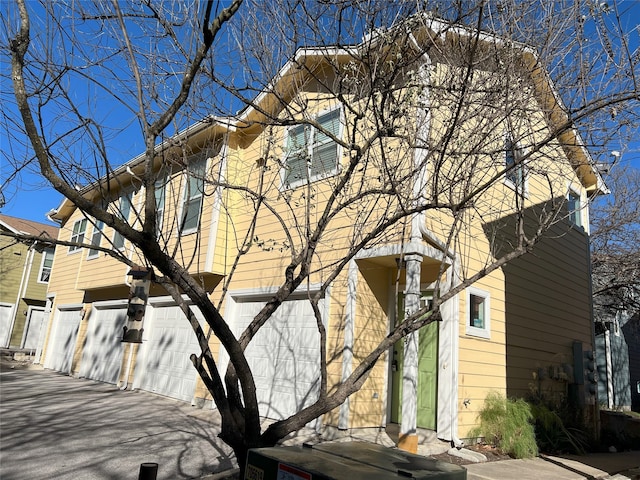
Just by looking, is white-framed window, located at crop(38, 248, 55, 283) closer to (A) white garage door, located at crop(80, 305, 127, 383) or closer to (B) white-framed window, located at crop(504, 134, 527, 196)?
(A) white garage door, located at crop(80, 305, 127, 383)

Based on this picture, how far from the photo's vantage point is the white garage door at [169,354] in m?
9.94

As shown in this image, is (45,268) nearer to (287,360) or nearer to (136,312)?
(287,360)

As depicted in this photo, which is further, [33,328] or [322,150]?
[33,328]

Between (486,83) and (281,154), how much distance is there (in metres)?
4.49

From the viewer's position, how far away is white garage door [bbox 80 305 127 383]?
12766mm

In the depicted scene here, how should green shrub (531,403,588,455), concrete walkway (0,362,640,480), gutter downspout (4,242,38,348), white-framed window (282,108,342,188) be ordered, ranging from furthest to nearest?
gutter downspout (4,242,38,348), white-framed window (282,108,342,188), green shrub (531,403,588,455), concrete walkway (0,362,640,480)

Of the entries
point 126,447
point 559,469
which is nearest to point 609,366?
point 559,469

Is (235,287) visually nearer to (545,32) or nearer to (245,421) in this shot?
(245,421)

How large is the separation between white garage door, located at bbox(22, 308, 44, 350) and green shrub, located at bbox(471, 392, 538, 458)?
23351 mm

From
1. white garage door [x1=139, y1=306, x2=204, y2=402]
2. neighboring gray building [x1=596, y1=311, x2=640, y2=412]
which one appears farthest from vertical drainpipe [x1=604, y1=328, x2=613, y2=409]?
white garage door [x1=139, y1=306, x2=204, y2=402]

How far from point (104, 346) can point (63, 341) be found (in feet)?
12.0

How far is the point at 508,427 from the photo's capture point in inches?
278

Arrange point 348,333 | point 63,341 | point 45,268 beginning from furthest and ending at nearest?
1. point 45,268
2. point 63,341
3. point 348,333

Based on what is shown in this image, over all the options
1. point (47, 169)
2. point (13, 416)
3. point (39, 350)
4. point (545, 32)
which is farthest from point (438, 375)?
point (39, 350)
